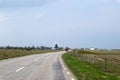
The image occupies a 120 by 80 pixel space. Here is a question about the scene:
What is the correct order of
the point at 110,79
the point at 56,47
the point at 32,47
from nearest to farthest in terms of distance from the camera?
the point at 110,79 < the point at 32,47 < the point at 56,47

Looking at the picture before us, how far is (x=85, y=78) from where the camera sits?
18016 millimetres

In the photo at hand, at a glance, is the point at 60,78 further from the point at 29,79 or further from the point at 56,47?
the point at 56,47

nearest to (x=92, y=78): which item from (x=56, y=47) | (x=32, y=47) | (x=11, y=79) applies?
(x=11, y=79)

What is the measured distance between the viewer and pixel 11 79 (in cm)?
1739

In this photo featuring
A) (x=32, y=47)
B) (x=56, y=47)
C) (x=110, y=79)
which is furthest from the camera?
(x=56, y=47)

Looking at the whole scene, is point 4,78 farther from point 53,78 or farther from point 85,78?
point 85,78

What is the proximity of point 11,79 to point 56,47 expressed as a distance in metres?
150

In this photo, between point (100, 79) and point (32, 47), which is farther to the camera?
point (32, 47)

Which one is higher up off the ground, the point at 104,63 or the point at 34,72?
the point at 104,63

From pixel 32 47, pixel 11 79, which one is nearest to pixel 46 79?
pixel 11 79

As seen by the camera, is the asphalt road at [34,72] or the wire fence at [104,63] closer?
the asphalt road at [34,72]

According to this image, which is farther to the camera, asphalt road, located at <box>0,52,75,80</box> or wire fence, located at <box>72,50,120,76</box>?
wire fence, located at <box>72,50,120,76</box>

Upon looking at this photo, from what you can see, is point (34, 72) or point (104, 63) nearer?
point (34, 72)

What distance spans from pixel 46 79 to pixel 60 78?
0.99 meters
